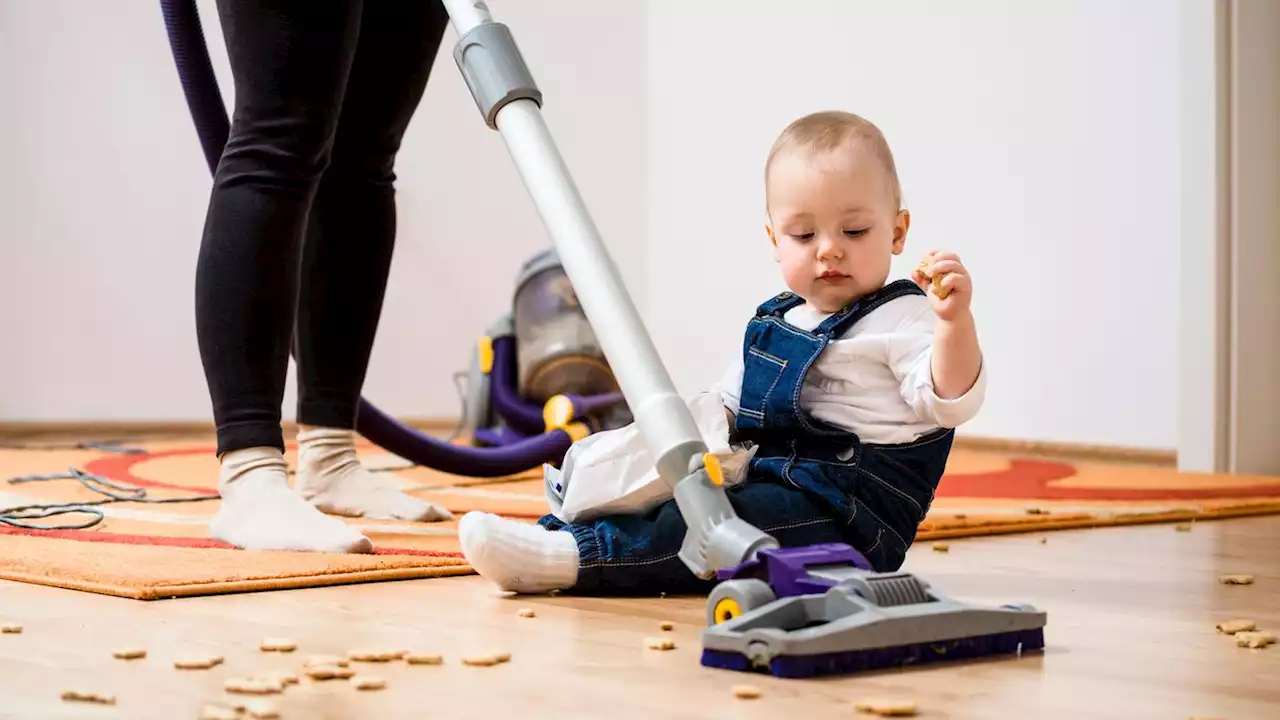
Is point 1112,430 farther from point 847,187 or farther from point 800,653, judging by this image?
point 800,653

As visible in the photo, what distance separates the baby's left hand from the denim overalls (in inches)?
7.5

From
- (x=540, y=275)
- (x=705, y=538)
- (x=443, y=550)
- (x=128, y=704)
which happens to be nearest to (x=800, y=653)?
(x=705, y=538)

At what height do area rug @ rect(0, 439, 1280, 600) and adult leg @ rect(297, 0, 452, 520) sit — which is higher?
adult leg @ rect(297, 0, 452, 520)


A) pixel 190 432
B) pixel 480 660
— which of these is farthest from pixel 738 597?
pixel 190 432

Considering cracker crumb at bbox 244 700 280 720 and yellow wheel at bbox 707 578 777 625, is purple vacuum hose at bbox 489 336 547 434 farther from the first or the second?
cracker crumb at bbox 244 700 280 720

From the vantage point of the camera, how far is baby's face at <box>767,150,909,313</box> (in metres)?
1.24

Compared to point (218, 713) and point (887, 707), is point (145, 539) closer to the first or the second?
point (218, 713)

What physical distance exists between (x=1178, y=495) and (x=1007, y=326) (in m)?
1.06

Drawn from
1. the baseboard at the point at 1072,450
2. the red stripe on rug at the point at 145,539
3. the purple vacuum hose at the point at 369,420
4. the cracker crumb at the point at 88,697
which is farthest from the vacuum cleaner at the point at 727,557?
the baseboard at the point at 1072,450

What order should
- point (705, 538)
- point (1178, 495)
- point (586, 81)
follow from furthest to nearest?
point (586, 81) < point (1178, 495) < point (705, 538)

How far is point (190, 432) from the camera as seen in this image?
3.92 m

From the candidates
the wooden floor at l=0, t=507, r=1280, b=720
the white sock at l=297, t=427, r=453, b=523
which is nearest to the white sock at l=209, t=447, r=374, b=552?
the wooden floor at l=0, t=507, r=1280, b=720

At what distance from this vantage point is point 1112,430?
295cm

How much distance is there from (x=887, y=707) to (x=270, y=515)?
0.83 meters
